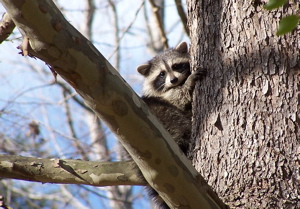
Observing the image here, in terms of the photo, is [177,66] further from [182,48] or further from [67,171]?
[67,171]

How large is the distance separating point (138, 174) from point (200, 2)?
1.26 meters

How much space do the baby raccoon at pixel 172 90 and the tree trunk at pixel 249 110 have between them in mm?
276

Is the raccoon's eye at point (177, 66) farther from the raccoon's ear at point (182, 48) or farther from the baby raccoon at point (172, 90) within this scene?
the raccoon's ear at point (182, 48)

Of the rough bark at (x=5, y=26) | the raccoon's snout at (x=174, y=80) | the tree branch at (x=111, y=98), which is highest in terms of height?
the raccoon's snout at (x=174, y=80)

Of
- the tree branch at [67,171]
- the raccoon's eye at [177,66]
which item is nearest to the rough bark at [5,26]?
the tree branch at [67,171]

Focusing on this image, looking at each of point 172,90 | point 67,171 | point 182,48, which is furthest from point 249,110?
point 182,48

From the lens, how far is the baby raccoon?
3.51 m

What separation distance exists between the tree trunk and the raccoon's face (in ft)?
5.49

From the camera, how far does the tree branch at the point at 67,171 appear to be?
291cm

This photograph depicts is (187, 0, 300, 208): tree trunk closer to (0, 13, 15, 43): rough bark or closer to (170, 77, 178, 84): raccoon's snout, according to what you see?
(0, 13, 15, 43): rough bark

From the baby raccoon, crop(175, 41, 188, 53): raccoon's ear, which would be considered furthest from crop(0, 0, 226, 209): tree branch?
crop(175, 41, 188, 53): raccoon's ear

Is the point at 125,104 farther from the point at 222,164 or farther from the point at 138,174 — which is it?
the point at 138,174

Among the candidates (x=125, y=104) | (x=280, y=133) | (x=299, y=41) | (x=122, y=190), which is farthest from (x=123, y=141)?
(x=122, y=190)

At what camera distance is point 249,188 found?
2453mm
